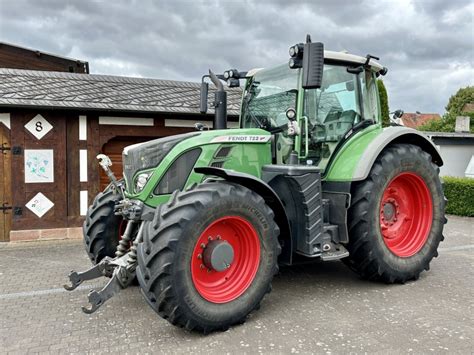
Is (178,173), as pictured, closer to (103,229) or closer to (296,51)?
(103,229)

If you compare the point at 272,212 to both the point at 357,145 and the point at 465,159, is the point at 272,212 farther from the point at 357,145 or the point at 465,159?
the point at 465,159

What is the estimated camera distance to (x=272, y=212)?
360cm

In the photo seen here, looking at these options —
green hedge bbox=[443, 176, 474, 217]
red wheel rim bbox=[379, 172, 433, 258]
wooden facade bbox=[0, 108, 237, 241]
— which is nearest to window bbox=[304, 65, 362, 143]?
red wheel rim bbox=[379, 172, 433, 258]

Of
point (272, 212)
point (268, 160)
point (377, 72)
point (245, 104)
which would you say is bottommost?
A: point (272, 212)

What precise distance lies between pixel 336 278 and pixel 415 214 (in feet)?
4.01

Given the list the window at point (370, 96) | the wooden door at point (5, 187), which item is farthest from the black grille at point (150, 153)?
the wooden door at point (5, 187)

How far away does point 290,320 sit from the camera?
3.60 m

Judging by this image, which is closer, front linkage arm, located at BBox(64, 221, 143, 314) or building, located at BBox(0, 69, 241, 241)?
front linkage arm, located at BBox(64, 221, 143, 314)

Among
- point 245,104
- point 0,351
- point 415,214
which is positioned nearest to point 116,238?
point 0,351

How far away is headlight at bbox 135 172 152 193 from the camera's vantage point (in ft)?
12.2

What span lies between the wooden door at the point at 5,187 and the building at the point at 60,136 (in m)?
0.02

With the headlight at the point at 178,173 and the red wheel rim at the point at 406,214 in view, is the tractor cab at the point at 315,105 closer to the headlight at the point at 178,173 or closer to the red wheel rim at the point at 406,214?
the red wheel rim at the point at 406,214

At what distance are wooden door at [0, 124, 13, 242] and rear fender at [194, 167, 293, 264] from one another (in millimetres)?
5149

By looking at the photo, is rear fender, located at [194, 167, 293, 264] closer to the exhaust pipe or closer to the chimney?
the exhaust pipe
